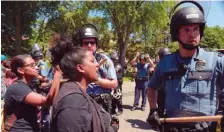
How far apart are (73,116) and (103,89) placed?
209 cm

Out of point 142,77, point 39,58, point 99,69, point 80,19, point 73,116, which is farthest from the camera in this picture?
point 80,19

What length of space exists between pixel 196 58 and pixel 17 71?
2057 mm

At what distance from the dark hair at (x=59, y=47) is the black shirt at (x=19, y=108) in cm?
51

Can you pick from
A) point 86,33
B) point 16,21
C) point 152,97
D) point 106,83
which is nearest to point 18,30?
point 16,21

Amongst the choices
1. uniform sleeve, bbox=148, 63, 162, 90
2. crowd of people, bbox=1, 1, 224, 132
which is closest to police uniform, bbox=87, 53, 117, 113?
crowd of people, bbox=1, 1, 224, 132

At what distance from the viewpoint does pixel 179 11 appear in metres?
2.97

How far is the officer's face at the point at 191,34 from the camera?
9.36 ft

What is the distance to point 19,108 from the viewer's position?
11.4 ft

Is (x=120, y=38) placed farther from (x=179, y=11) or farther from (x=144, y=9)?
(x=179, y=11)

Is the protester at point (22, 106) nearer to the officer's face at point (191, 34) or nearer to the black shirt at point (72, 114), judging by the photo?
the black shirt at point (72, 114)

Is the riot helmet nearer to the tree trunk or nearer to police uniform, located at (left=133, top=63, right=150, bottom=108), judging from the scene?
police uniform, located at (left=133, top=63, right=150, bottom=108)

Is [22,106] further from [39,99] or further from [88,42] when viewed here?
[88,42]

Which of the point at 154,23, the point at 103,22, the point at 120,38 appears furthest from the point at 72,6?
the point at 154,23

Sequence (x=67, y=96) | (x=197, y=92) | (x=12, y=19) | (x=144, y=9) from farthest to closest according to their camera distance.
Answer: (x=144, y=9) → (x=12, y=19) → (x=197, y=92) → (x=67, y=96)
